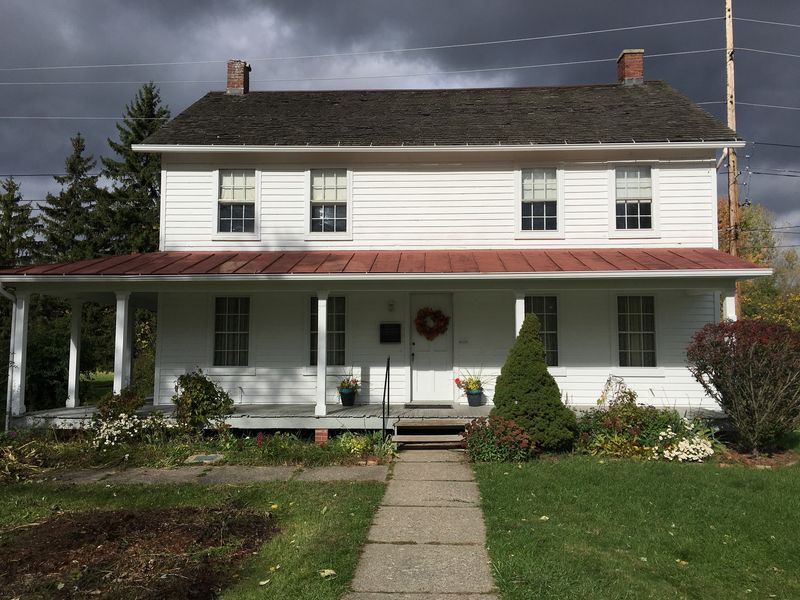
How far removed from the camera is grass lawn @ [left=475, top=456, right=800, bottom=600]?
4.38m

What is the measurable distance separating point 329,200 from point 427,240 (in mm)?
2290

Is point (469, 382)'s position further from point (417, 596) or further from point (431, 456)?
point (417, 596)

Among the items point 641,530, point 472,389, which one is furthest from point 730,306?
point 641,530

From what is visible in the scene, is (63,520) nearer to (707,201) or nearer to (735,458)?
(735,458)

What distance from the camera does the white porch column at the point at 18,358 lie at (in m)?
9.90

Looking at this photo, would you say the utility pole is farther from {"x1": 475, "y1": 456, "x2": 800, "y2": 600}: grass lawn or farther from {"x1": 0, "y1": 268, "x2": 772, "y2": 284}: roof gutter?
{"x1": 475, "y1": 456, "x2": 800, "y2": 600}: grass lawn

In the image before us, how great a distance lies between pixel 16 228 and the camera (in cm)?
3234

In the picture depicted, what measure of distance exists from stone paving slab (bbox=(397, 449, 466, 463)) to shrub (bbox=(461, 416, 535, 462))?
297mm

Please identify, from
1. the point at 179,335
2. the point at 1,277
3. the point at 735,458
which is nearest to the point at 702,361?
the point at 735,458

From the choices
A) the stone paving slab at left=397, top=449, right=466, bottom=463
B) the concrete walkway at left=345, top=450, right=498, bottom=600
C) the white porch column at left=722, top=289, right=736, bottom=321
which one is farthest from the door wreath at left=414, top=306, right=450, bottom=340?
the white porch column at left=722, top=289, right=736, bottom=321

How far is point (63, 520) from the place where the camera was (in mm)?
5828

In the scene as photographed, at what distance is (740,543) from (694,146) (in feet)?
27.9

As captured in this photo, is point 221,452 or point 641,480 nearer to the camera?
point 641,480

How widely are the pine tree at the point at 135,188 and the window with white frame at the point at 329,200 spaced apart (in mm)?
22692
